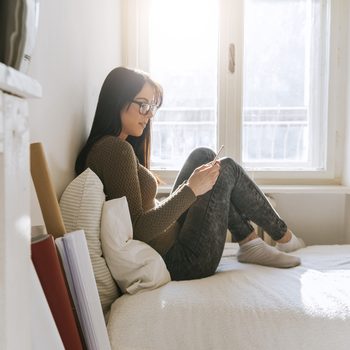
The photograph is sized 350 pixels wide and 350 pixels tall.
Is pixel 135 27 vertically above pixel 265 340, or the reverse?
pixel 135 27

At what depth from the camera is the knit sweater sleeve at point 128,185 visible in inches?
50.0

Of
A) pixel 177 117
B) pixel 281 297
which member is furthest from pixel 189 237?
pixel 177 117

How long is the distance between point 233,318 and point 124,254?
331mm

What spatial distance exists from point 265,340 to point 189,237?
1.61 ft

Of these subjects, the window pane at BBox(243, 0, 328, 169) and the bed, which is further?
the window pane at BBox(243, 0, 328, 169)

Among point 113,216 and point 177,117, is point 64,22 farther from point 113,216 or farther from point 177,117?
point 177,117

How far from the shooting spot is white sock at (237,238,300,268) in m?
1.46

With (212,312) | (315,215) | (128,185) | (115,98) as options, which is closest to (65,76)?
(115,98)

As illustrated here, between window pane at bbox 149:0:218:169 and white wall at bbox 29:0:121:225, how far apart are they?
53 cm

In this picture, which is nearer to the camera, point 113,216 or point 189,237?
point 113,216

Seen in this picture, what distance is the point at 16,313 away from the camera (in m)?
0.45

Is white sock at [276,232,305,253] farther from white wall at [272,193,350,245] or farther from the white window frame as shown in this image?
the white window frame

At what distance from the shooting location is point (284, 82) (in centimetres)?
227

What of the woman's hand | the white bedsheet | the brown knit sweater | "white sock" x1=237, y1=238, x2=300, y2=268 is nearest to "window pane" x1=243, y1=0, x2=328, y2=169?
"white sock" x1=237, y1=238, x2=300, y2=268
